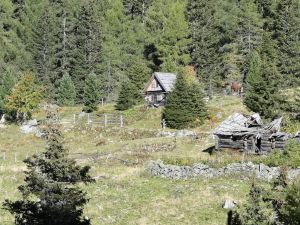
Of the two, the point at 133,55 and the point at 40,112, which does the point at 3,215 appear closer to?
the point at 40,112

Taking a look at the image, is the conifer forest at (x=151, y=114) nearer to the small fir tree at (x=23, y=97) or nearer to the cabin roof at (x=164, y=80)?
the small fir tree at (x=23, y=97)

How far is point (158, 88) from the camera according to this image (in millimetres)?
82500

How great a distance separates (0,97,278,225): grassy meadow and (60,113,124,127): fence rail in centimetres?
164

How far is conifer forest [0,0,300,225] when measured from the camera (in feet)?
88.8

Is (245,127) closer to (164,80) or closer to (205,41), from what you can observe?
(164,80)

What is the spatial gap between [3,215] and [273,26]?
78.7 m

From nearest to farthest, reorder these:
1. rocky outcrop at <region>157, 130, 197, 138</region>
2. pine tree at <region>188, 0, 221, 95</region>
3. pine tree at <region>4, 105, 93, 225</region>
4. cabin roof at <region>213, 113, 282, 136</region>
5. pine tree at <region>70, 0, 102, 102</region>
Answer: pine tree at <region>4, 105, 93, 225</region>
cabin roof at <region>213, 113, 282, 136</region>
rocky outcrop at <region>157, 130, 197, 138</region>
pine tree at <region>188, 0, 221, 95</region>
pine tree at <region>70, 0, 102, 102</region>

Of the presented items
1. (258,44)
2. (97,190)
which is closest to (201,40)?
(258,44)

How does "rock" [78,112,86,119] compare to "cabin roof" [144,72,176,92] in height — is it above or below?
below

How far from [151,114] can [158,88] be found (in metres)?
9.81

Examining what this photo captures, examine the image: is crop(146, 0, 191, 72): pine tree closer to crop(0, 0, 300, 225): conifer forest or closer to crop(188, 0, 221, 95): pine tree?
crop(0, 0, 300, 225): conifer forest

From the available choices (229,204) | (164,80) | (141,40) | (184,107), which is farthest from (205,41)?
(229,204)

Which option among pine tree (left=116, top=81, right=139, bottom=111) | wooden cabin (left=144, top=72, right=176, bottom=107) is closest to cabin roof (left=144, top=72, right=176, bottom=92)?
A: wooden cabin (left=144, top=72, right=176, bottom=107)

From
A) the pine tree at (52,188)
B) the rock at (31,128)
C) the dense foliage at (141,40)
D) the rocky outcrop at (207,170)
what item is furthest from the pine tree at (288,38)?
the pine tree at (52,188)
